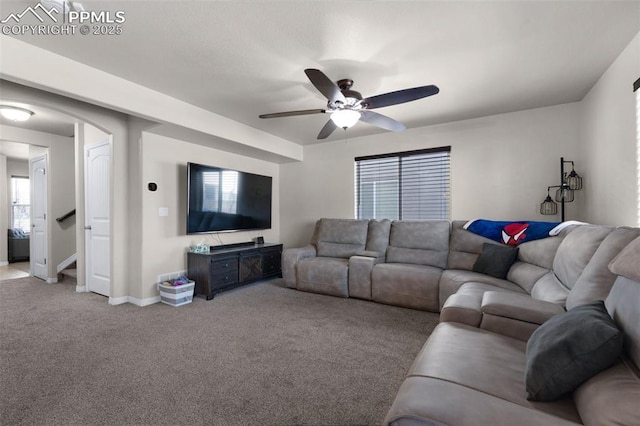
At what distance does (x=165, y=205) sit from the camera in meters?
3.79

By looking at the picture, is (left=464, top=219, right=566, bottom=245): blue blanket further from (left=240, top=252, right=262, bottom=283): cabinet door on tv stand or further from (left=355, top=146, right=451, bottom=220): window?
(left=240, top=252, right=262, bottom=283): cabinet door on tv stand

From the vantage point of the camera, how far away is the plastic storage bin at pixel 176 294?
345 cm

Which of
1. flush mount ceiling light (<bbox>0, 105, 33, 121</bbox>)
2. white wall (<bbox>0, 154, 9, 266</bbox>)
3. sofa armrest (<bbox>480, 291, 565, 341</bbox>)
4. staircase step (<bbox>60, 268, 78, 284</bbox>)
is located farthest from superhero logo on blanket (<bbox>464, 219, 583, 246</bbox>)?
white wall (<bbox>0, 154, 9, 266</bbox>)

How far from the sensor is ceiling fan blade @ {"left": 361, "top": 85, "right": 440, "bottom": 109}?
2.25 m

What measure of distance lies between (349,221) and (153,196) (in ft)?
9.18

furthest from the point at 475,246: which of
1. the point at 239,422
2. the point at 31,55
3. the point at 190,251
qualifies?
the point at 31,55

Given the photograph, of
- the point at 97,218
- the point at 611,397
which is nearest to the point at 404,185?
the point at 611,397

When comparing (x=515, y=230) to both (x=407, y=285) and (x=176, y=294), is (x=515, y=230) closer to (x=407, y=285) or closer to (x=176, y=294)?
(x=407, y=285)

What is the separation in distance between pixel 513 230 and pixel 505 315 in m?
2.02

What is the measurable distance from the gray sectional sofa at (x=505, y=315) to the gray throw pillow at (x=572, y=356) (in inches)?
1.2

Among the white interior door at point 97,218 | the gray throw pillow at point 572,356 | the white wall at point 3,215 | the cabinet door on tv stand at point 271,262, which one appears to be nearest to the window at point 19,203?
the white wall at point 3,215

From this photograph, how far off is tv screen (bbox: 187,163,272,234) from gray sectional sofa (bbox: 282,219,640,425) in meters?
2.06

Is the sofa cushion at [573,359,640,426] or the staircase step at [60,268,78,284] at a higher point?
the sofa cushion at [573,359,640,426]

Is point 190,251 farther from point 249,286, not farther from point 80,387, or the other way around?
point 80,387
